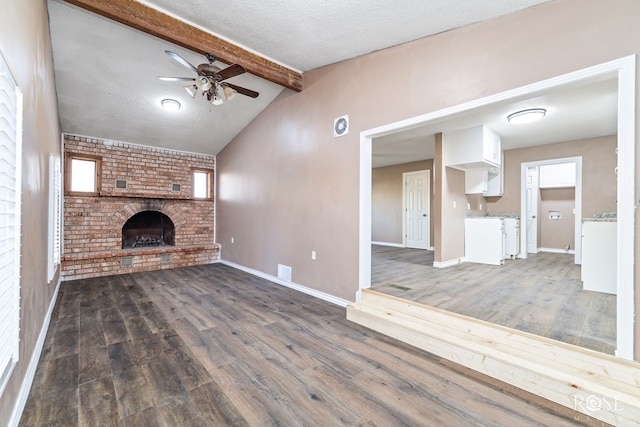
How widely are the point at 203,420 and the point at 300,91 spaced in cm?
393

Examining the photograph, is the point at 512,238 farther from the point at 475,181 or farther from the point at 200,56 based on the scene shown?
the point at 200,56

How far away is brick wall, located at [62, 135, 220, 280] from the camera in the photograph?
187 inches

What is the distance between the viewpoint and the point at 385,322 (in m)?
2.59

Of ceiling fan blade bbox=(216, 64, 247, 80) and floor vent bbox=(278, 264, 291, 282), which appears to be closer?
ceiling fan blade bbox=(216, 64, 247, 80)

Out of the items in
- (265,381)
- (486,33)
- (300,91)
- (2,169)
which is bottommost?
(265,381)

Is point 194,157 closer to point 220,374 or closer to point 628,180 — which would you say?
point 220,374

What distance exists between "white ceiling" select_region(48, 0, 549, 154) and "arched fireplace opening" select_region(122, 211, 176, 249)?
1768 mm

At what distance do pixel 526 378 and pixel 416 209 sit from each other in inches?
219

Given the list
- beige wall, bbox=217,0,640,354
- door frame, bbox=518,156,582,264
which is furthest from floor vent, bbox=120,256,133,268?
door frame, bbox=518,156,582,264

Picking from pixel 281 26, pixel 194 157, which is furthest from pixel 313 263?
pixel 194 157

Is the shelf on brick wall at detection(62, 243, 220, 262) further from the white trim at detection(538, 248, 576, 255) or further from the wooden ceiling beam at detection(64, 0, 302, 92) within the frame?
the white trim at detection(538, 248, 576, 255)

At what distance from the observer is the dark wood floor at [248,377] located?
1541mm

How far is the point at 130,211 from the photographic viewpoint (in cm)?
537

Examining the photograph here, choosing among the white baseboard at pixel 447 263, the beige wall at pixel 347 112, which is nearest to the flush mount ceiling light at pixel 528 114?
the beige wall at pixel 347 112
